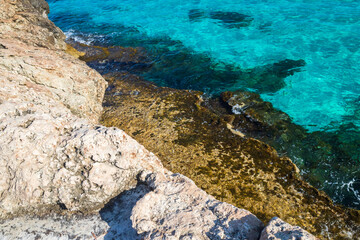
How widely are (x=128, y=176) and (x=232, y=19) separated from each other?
11.8 m

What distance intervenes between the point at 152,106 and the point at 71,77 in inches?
78.8

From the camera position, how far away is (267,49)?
390 inches

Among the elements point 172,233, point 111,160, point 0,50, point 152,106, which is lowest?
point 152,106

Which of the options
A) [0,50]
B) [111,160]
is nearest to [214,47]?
[0,50]

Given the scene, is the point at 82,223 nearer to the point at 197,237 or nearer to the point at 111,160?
the point at 111,160

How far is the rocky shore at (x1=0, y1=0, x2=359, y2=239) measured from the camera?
268 centimetres

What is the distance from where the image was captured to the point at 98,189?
3.06 meters

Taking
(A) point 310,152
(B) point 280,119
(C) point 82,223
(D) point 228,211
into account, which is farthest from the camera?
(B) point 280,119

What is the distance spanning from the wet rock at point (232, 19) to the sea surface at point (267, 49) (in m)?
0.05

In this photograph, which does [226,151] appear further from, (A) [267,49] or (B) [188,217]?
(A) [267,49]

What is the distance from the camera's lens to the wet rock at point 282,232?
6.91ft

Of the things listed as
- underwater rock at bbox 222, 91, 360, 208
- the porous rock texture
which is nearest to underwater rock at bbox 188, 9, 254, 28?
underwater rock at bbox 222, 91, 360, 208

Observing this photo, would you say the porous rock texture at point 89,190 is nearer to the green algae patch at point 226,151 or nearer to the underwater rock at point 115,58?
the green algae patch at point 226,151

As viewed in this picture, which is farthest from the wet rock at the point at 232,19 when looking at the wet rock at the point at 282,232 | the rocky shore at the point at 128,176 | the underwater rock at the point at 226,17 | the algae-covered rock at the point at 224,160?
the wet rock at the point at 282,232
